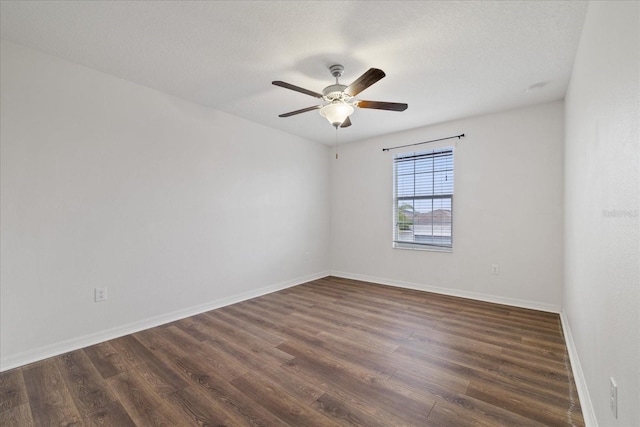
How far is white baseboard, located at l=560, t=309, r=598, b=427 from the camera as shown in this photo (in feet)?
4.95

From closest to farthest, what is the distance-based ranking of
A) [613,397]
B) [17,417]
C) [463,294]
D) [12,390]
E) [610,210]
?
[613,397] → [610,210] → [17,417] → [12,390] → [463,294]

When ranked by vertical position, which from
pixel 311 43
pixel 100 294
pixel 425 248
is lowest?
pixel 100 294

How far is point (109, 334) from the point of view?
2.69m

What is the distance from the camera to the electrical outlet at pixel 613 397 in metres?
1.12

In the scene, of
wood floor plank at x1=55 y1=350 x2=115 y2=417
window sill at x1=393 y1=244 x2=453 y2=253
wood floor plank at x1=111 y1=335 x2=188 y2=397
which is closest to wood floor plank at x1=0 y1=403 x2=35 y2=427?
wood floor plank at x1=55 y1=350 x2=115 y2=417

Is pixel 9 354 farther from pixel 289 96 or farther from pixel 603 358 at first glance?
pixel 603 358

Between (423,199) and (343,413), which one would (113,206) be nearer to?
(343,413)

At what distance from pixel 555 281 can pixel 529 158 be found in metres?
1.51

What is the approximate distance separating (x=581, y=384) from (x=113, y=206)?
A: 4038 millimetres

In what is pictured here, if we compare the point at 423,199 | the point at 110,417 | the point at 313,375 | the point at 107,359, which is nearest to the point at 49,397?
the point at 107,359

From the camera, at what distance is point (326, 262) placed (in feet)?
17.8

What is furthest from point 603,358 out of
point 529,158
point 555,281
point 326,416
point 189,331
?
point 189,331

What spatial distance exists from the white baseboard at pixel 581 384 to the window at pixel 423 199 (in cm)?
183

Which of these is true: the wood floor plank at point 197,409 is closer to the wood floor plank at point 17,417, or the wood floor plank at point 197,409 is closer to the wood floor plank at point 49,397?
the wood floor plank at point 49,397
